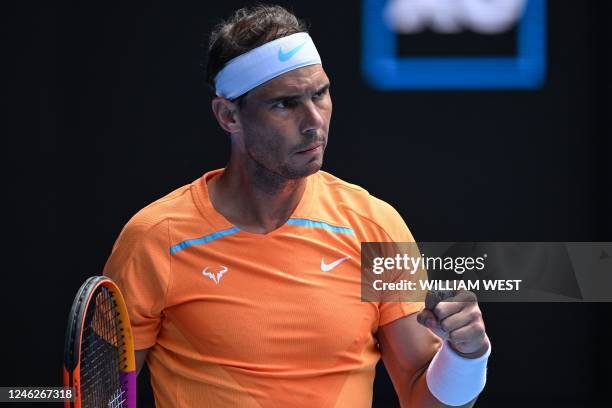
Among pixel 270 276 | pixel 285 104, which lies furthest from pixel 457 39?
pixel 270 276

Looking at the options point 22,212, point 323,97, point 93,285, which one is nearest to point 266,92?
point 323,97

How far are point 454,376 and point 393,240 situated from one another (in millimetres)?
358

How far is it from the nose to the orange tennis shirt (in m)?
A: 0.23

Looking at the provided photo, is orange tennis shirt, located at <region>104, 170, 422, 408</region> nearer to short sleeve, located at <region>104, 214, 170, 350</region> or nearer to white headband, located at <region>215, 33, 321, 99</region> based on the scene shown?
short sleeve, located at <region>104, 214, 170, 350</region>

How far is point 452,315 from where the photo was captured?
240 cm

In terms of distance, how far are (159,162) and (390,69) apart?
955 mm

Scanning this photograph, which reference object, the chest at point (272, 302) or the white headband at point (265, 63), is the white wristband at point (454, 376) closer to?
the chest at point (272, 302)

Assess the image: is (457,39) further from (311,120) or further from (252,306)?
(252,306)

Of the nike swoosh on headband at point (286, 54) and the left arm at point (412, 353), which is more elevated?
the nike swoosh on headband at point (286, 54)

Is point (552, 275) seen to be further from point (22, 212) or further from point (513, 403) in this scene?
point (22, 212)

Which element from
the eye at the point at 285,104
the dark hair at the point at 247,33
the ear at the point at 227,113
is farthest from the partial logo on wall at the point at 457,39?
the eye at the point at 285,104

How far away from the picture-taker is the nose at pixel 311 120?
2694mm

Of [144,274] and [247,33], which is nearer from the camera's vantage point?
[144,274]

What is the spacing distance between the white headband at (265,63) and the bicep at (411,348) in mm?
648
